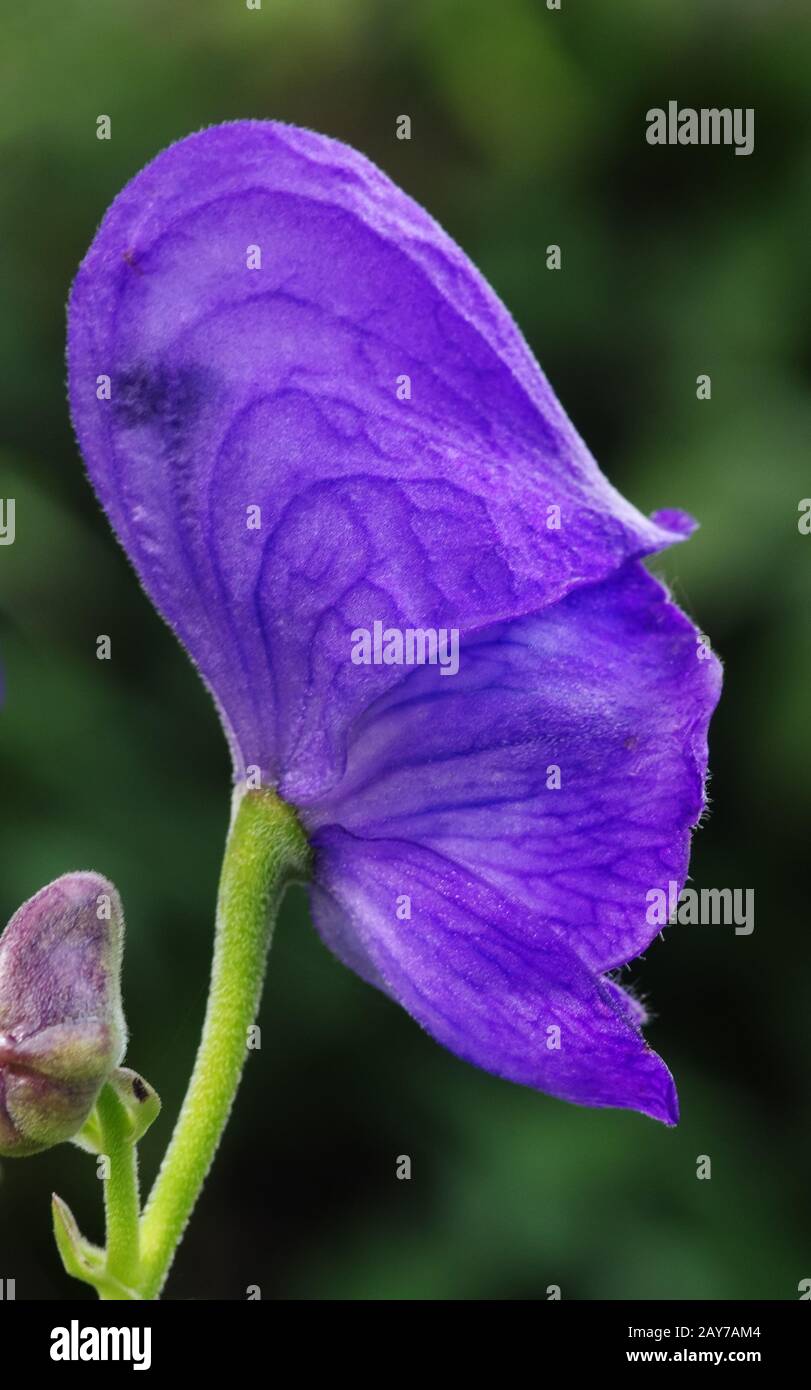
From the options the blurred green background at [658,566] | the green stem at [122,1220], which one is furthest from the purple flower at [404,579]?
the blurred green background at [658,566]

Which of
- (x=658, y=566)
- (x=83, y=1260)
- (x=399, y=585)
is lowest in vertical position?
(x=83, y=1260)

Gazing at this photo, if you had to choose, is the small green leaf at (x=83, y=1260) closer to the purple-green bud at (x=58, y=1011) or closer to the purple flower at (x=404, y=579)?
the purple-green bud at (x=58, y=1011)

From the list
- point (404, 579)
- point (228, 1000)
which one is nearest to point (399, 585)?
point (404, 579)

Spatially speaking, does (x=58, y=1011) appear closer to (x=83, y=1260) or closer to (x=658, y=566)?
(x=83, y=1260)

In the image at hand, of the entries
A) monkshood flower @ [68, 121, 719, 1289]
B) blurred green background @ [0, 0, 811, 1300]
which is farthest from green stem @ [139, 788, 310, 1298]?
blurred green background @ [0, 0, 811, 1300]

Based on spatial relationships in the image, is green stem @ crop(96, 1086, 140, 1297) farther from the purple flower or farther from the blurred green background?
the blurred green background

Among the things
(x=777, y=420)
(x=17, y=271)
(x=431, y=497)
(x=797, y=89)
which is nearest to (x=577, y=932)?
(x=431, y=497)

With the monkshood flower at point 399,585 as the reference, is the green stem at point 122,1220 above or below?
below

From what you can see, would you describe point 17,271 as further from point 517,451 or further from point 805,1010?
point 517,451
